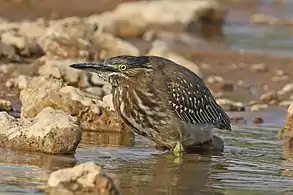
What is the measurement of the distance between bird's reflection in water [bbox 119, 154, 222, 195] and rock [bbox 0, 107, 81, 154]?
0.52 m

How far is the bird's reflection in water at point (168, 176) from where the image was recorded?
283 inches

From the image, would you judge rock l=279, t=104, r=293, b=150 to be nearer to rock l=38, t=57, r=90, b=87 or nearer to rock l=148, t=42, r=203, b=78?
rock l=38, t=57, r=90, b=87

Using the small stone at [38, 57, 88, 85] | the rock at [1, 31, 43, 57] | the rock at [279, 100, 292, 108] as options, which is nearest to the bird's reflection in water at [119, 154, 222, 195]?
the small stone at [38, 57, 88, 85]

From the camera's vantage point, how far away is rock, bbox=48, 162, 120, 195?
646 cm

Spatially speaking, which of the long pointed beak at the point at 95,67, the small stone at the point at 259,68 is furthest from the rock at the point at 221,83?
the long pointed beak at the point at 95,67

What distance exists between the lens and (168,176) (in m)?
7.80

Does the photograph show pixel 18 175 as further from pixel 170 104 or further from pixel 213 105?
pixel 213 105

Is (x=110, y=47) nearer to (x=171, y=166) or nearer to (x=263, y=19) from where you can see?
(x=171, y=166)

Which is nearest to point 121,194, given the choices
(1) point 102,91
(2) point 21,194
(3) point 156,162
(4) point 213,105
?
(2) point 21,194

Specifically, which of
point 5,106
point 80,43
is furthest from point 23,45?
point 5,106

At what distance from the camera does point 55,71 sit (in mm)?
11539

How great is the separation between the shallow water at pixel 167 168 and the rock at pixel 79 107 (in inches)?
7.2

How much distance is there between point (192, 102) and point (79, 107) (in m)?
1.28

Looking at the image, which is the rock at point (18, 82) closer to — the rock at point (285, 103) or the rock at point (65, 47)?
the rock at point (65, 47)
